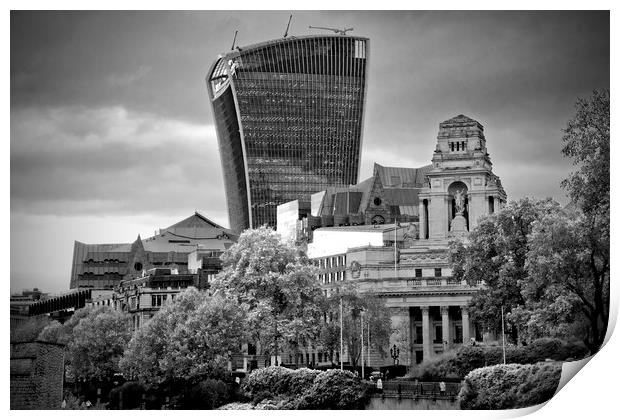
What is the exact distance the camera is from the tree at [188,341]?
11556 cm

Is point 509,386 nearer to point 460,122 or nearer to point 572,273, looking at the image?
point 572,273

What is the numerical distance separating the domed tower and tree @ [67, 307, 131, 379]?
167 feet

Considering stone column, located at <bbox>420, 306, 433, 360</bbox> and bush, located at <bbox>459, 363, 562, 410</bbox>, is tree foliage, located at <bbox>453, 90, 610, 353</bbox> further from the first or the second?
stone column, located at <bbox>420, 306, 433, 360</bbox>

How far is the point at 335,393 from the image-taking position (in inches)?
3718

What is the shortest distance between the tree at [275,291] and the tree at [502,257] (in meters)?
17.0

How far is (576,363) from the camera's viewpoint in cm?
8656

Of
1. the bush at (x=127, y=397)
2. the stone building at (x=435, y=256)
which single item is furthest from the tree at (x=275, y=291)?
the stone building at (x=435, y=256)

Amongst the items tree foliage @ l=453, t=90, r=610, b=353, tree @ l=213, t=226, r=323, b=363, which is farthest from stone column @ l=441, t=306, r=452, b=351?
tree foliage @ l=453, t=90, r=610, b=353

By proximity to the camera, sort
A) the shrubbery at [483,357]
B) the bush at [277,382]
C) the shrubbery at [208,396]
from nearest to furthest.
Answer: the shrubbery at [483,357], the bush at [277,382], the shrubbery at [208,396]

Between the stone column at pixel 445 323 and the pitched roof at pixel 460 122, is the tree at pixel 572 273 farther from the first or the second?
the pitched roof at pixel 460 122

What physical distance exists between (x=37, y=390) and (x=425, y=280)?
97252 millimetres

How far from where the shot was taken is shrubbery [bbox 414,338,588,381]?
9631 centimetres

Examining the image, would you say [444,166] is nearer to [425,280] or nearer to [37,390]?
[425,280]
